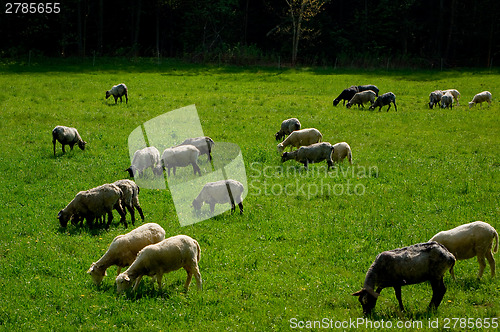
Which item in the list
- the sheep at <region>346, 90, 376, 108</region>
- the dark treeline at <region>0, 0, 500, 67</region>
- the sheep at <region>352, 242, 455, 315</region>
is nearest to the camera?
the sheep at <region>352, 242, 455, 315</region>

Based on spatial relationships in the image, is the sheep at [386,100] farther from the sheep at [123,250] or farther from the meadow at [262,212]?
the sheep at [123,250]

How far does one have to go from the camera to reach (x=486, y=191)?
17.0m

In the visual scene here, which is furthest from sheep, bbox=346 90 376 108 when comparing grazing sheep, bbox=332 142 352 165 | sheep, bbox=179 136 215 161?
sheep, bbox=179 136 215 161

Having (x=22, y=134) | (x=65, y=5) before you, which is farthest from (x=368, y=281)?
(x=65, y=5)

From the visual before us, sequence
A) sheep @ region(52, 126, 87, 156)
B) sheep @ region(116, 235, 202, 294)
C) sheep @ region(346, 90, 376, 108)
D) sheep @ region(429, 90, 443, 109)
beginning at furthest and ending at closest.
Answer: sheep @ region(346, 90, 376, 108), sheep @ region(429, 90, 443, 109), sheep @ region(52, 126, 87, 156), sheep @ region(116, 235, 202, 294)

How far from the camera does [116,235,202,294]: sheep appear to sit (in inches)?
406

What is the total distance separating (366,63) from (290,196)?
140 feet

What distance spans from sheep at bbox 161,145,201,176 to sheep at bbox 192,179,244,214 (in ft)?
12.4

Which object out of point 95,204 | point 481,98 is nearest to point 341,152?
point 95,204

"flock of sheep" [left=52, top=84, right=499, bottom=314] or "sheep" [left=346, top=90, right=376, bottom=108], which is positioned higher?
"sheep" [left=346, top=90, right=376, bottom=108]

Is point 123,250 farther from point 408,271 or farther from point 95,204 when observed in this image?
point 408,271

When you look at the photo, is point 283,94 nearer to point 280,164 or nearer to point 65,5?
point 280,164

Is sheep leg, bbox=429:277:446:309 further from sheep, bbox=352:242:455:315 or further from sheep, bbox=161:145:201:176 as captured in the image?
sheep, bbox=161:145:201:176

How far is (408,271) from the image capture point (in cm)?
936
